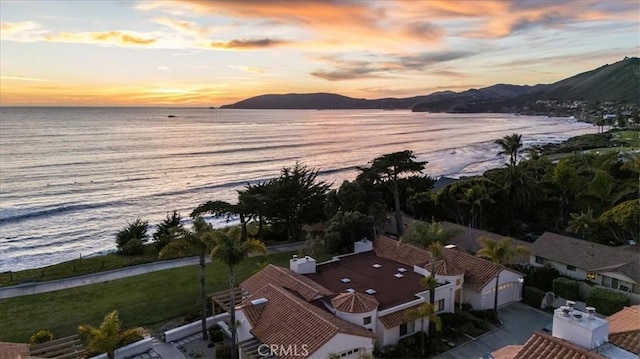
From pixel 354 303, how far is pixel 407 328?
11.2 ft

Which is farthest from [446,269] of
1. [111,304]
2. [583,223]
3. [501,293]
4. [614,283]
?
[111,304]

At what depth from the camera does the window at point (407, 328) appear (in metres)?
21.1

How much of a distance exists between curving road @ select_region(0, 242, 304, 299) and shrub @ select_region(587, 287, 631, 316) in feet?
85.2

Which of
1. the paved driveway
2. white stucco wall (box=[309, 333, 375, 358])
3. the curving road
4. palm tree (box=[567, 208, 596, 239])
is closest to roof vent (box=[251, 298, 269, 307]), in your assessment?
white stucco wall (box=[309, 333, 375, 358])

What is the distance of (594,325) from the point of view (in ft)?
37.1

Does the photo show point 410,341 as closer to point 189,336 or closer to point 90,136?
point 189,336

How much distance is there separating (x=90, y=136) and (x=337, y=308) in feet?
444

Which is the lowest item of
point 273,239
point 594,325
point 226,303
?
point 273,239

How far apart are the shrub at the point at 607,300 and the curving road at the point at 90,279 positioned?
1023 inches

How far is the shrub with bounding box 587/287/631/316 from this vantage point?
77.3 ft

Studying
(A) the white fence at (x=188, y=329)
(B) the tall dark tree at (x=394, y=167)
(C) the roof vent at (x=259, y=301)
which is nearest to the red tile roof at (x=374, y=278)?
(C) the roof vent at (x=259, y=301)

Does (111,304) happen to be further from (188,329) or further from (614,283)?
(614,283)

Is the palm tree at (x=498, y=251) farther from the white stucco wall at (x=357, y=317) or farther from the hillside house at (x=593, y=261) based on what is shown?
the white stucco wall at (x=357, y=317)

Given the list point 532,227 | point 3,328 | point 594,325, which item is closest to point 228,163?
point 532,227
